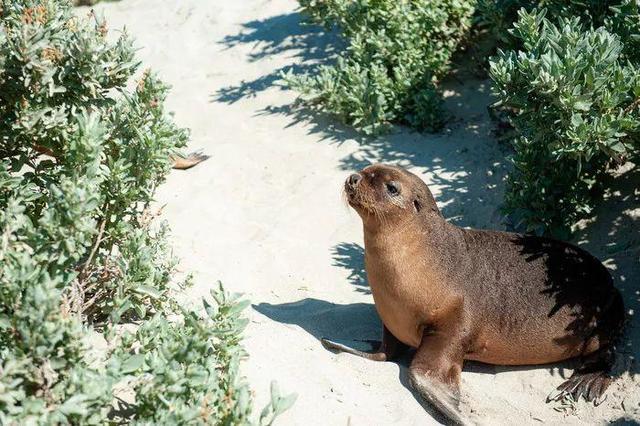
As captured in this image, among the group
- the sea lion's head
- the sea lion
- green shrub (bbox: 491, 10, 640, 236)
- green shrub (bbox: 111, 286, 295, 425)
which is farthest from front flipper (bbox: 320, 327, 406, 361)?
green shrub (bbox: 491, 10, 640, 236)

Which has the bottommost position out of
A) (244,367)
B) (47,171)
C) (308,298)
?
(308,298)

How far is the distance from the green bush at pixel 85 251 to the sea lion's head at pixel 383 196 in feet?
3.44

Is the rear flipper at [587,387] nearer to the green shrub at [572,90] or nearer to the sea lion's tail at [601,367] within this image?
the sea lion's tail at [601,367]

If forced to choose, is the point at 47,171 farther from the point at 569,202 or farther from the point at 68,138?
the point at 569,202

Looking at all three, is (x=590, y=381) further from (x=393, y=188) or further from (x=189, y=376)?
(x=189, y=376)

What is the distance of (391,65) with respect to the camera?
24.4 ft

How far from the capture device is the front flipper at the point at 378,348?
187 inches

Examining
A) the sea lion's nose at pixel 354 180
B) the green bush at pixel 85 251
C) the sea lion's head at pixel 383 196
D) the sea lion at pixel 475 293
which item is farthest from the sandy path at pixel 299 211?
the sea lion's nose at pixel 354 180

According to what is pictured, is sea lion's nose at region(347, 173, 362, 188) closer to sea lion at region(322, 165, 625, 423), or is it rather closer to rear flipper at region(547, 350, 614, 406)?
sea lion at region(322, 165, 625, 423)

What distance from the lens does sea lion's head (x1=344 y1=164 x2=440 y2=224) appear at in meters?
4.77

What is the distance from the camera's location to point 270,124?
301 inches

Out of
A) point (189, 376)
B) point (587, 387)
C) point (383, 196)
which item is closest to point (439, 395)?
point (587, 387)

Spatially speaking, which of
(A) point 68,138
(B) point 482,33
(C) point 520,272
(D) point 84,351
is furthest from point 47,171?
(B) point 482,33

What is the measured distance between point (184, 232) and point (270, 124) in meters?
1.97
